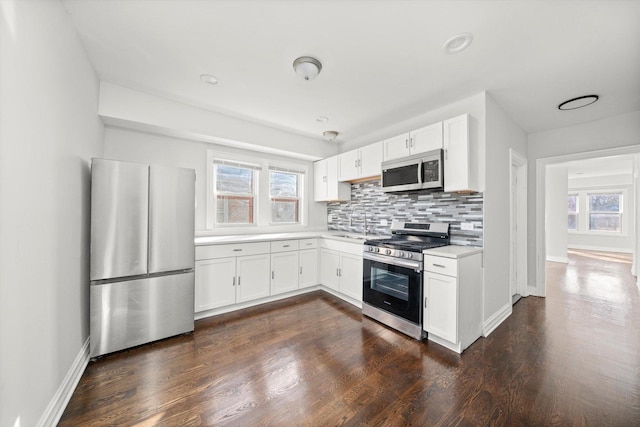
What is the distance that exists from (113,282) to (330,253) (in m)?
2.57

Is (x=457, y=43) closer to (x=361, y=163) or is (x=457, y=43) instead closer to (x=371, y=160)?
(x=371, y=160)

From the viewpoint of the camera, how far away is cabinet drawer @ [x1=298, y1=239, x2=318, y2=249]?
3.79 meters

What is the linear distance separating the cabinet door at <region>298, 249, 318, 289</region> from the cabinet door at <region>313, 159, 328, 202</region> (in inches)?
43.6

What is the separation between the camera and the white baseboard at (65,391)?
1440mm

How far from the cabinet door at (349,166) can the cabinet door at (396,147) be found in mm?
538

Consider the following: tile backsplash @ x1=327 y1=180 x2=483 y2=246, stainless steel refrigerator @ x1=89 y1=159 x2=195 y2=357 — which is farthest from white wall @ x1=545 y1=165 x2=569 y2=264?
stainless steel refrigerator @ x1=89 y1=159 x2=195 y2=357

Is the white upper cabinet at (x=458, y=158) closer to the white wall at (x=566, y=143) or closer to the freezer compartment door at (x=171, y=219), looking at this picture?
the white wall at (x=566, y=143)

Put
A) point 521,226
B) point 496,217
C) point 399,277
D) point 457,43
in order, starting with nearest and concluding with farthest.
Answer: point 457,43
point 399,277
point 496,217
point 521,226

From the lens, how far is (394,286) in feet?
9.08

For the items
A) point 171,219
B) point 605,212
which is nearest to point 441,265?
point 171,219

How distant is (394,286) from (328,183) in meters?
2.24

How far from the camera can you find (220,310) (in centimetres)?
312

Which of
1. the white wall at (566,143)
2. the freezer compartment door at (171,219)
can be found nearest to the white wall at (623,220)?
the white wall at (566,143)

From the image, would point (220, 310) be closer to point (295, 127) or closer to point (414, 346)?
point (414, 346)
